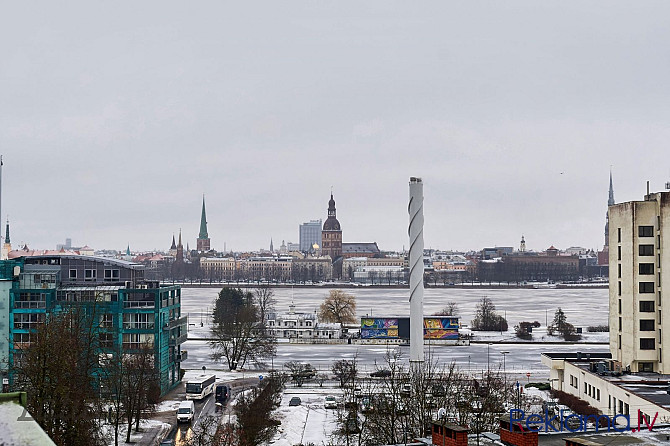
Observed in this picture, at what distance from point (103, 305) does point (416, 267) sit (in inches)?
667

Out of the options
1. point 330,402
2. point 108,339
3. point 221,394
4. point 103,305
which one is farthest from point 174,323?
point 330,402

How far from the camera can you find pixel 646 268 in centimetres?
3981

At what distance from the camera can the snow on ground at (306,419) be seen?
31597 millimetres

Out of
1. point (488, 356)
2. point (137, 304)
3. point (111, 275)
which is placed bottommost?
point (488, 356)

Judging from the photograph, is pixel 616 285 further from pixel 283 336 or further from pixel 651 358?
pixel 283 336

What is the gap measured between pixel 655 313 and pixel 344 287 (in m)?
150

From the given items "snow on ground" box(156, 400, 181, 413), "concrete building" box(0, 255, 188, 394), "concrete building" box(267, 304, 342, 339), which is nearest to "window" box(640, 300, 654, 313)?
"snow on ground" box(156, 400, 181, 413)

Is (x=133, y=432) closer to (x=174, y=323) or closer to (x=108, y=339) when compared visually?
(x=108, y=339)

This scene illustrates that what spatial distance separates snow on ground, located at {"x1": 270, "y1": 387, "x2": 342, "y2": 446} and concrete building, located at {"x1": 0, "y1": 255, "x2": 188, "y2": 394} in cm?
792

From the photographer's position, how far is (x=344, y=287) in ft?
617

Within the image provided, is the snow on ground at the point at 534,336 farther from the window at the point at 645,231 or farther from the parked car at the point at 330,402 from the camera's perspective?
the parked car at the point at 330,402

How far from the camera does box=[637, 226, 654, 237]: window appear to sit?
39.7m

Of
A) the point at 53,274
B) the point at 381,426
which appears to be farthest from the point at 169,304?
the point at 381,426

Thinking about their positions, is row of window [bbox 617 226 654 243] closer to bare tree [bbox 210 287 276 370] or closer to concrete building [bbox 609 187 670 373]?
concrete building [bbox 609 187 670 373]
